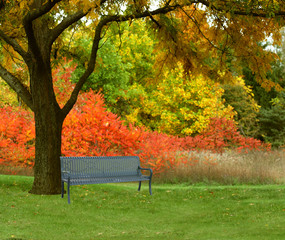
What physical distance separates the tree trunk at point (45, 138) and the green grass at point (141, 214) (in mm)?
413

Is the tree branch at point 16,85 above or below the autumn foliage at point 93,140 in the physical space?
above

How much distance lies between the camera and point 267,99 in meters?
27.9

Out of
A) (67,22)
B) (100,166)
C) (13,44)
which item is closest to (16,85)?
(13,44)

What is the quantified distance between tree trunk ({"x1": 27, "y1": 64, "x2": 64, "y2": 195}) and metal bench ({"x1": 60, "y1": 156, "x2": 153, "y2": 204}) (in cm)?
38

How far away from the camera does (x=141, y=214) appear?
7559 mm

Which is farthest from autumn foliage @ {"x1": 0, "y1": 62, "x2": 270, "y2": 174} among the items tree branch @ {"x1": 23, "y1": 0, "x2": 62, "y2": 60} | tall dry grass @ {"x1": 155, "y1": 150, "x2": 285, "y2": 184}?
tree branch @ {"x1": 23, "y1": 0, "x2": 62, "y2": 60}

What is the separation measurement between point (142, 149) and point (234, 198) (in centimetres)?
476

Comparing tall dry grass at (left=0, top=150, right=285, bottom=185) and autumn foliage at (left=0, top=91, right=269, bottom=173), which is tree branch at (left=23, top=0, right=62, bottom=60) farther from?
tall dry grass at (left=0, top=150, right=285, bottom=185)

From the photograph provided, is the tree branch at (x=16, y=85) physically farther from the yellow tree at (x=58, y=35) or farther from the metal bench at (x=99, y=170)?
the metal bench at (x=99, y=170)

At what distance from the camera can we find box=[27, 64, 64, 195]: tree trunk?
9.02 metres

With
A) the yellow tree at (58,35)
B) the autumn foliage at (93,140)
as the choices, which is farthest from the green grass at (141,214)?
the autumn foliage at (93,140)

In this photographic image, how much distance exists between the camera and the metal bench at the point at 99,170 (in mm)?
8828

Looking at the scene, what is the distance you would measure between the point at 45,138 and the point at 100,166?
1.46m

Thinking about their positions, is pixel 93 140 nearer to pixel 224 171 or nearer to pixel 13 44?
pixel 224 171
